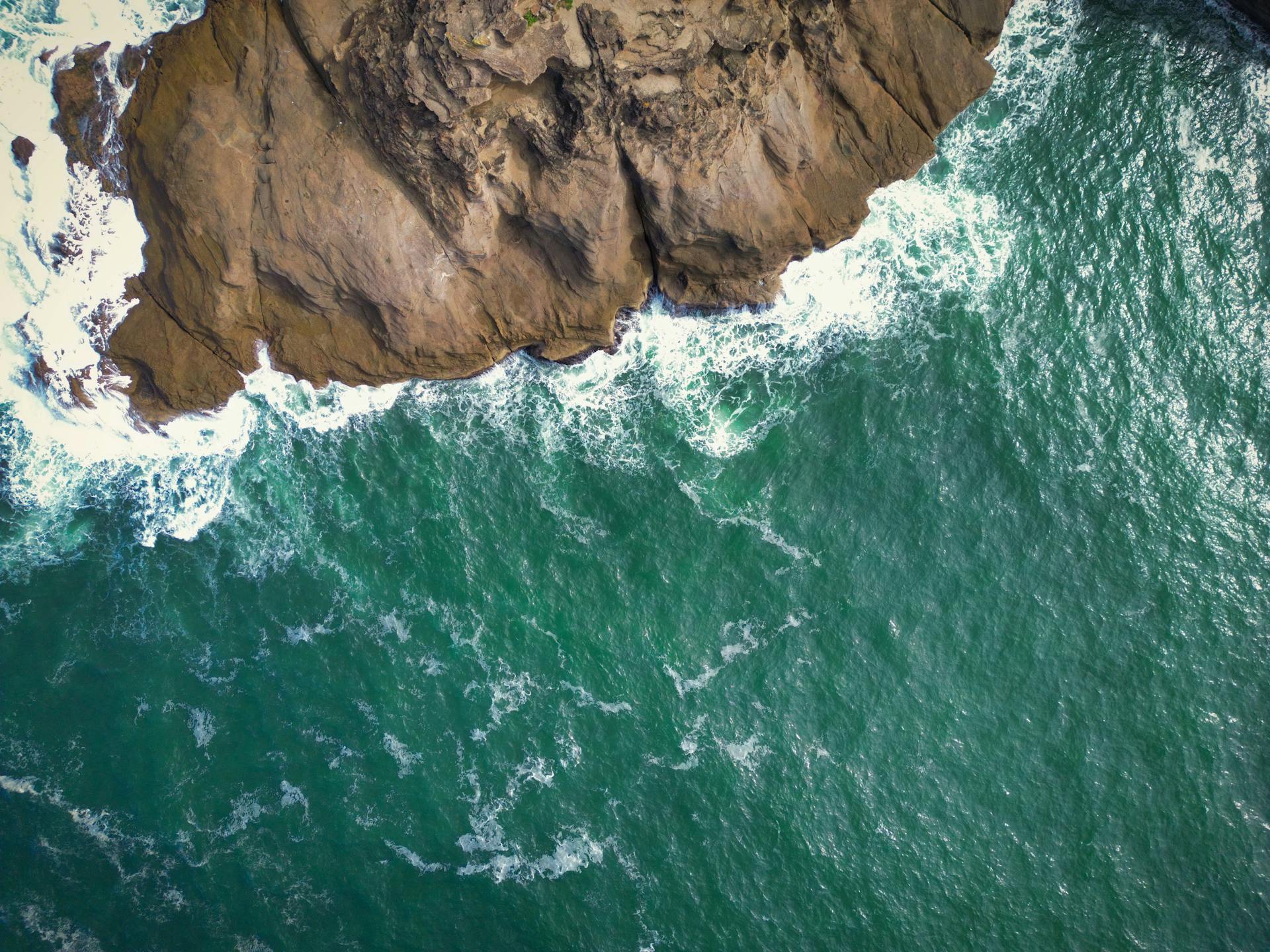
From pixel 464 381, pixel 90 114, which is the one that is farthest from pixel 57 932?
pixel 90 114

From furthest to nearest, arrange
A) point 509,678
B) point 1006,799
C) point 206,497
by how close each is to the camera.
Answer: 1. point 206,497
2. point 509,678
3. point 1006,799

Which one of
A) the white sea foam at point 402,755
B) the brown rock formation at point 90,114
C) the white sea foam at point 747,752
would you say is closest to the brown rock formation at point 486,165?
the brown rock formation at point 90,114

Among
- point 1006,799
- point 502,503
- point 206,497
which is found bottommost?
point 1006,799

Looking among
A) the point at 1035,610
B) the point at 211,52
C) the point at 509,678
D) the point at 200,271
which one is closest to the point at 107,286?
the point at 200,271

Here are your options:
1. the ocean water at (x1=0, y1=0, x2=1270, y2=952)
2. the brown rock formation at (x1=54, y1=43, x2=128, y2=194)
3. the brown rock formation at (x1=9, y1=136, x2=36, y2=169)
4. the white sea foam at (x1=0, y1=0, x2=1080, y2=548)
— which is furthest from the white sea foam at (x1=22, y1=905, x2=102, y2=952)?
the brown rock formation at (x1=9, y1=136, x2=36, y2=169)

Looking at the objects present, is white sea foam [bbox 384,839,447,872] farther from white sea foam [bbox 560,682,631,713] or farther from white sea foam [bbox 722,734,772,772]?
white sea foam [bbox 722,734,772,772]

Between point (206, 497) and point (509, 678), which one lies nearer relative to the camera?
point (509, 678)

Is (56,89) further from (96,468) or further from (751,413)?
(751,413)
